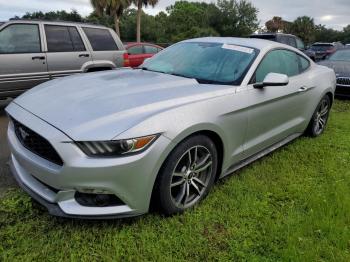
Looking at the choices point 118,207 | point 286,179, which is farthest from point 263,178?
point 118,207

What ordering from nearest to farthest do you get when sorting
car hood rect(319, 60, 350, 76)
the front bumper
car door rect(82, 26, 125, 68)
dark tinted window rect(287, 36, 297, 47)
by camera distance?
the front bumper < car door rect(82, 26, 125, 68) < car hood rect(319, 60, 350, 76) < dark tinted window rect(287, 36, 297, 47)

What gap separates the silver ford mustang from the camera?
2.43 metres

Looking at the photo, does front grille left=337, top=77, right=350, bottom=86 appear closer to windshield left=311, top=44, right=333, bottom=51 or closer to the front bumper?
the front bumper

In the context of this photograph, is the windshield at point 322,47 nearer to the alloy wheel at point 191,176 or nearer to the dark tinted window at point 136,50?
the dark tinted window at point 136,50

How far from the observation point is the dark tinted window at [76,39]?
6.75 metres

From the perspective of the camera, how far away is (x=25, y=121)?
2.70 metres

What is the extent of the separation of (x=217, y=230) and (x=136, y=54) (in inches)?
401

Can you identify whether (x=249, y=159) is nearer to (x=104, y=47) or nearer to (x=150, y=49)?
(x=104, y=47)

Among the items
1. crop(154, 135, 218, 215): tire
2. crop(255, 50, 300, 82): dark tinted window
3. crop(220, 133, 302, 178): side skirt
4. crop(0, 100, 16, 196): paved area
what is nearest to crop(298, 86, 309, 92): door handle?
crop(255, 50, 300, 82): dark tinted window

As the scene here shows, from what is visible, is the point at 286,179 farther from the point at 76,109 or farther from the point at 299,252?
the point at 76,109

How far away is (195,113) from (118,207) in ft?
3.26

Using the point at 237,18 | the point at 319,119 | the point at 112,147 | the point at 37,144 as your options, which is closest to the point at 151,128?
the point at 112,147

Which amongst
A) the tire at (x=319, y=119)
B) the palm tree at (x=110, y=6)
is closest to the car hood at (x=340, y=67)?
the tire at (x=319, y=119)

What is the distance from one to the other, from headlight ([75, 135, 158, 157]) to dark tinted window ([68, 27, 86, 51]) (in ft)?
15.9
